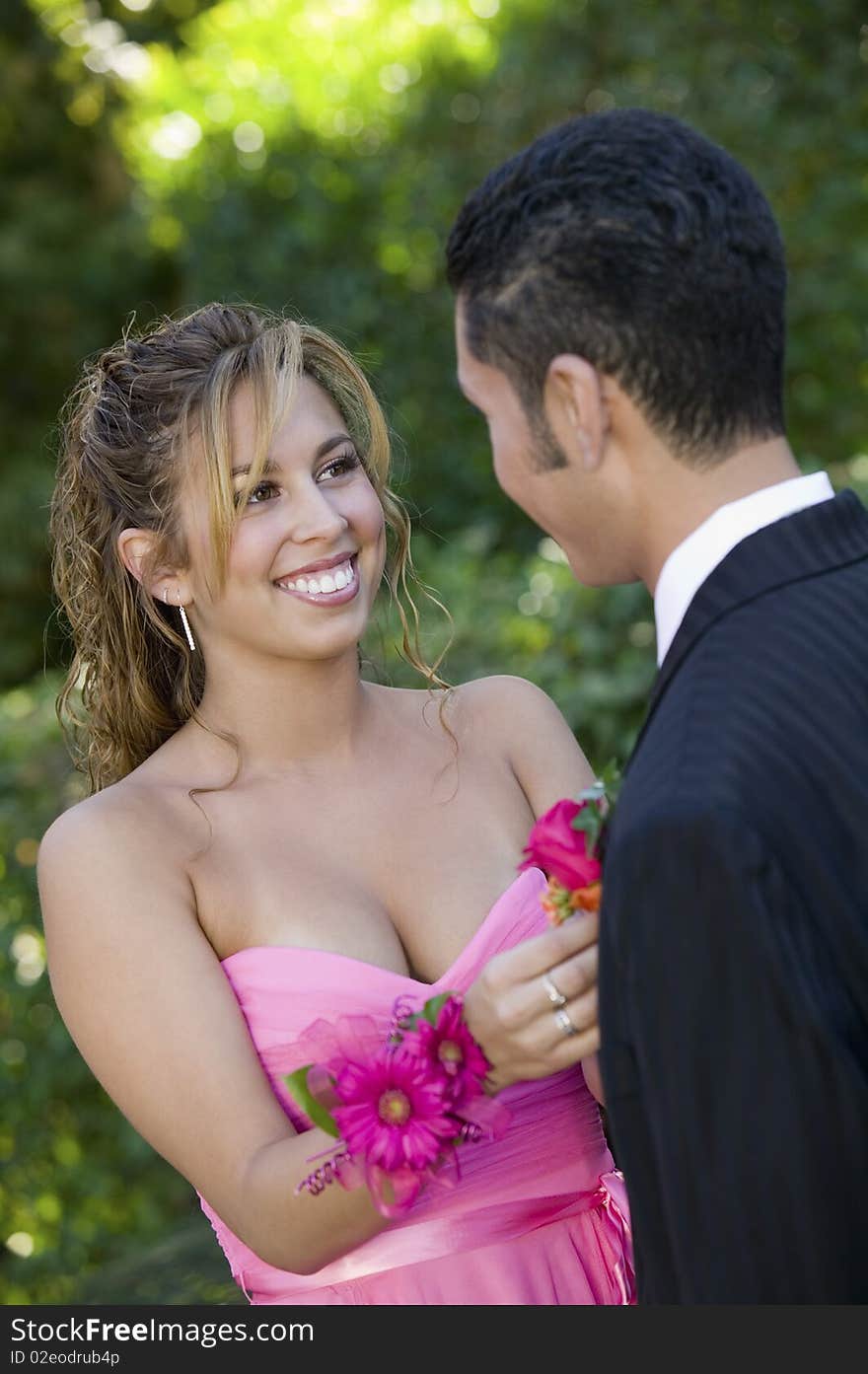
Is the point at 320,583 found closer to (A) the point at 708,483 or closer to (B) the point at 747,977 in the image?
(A) the point at 708,483

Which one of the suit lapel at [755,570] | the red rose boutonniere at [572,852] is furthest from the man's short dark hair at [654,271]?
the red rose boutonniere at [572,852]

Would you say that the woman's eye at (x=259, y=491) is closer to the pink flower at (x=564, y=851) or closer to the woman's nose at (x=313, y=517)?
the woman's nose at (x=313, y=517)

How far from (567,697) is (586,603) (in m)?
0.34

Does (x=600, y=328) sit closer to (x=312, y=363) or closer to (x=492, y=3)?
(x=312, y=363)

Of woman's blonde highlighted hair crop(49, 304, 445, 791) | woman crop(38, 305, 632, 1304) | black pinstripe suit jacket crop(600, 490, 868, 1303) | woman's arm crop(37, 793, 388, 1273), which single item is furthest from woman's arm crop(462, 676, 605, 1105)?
black pinstripe suit jacket crop(600, 490, 868, 1303)

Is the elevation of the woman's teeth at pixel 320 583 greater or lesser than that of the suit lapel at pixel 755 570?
lesser

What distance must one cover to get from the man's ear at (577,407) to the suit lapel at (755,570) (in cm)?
19

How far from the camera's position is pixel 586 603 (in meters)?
5.59

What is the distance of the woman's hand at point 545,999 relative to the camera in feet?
6.40

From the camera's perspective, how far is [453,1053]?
2.09 m

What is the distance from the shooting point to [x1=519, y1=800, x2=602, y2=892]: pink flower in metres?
1.90

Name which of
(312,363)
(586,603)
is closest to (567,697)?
(586,603)

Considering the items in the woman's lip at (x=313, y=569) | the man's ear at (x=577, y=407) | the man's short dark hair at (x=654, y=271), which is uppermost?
the man's short dark hair at (x=654, y=271)

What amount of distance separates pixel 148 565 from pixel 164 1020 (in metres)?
0.92
